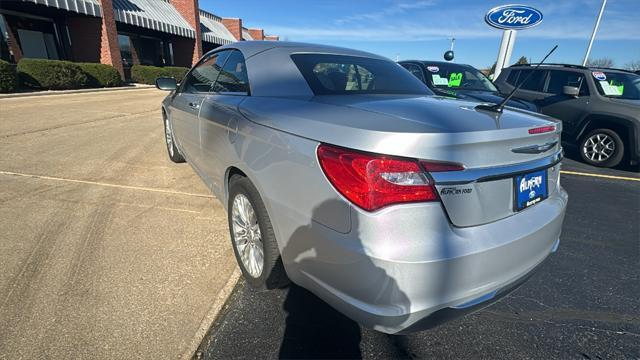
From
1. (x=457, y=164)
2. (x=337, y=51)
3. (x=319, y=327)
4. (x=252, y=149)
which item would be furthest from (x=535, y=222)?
(x=337, y=51)

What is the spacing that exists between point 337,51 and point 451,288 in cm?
218

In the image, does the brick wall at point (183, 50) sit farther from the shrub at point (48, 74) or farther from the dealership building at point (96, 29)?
the shrub at point (48, 74)

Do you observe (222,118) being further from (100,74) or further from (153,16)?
(153,16)

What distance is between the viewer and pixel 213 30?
28.2m

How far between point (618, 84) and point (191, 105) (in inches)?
299

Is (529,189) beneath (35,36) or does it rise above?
beneath

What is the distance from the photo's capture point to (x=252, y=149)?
2025 mm

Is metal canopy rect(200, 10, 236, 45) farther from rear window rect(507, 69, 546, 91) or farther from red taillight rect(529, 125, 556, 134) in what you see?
red taillight rect(529, 125, 556, 134)

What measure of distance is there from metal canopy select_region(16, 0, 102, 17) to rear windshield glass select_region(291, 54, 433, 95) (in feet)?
50.4

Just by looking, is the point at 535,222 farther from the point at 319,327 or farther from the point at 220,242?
the point at 220,242

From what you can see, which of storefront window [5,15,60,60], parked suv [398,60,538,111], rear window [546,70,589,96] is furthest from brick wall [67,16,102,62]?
rear window [546,70,589,96]

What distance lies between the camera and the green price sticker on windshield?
22.9ft

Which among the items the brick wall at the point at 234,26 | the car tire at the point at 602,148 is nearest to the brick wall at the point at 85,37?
the brick wall at the point at 234,26

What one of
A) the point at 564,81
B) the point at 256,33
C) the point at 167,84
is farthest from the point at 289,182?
the point at 256,33
